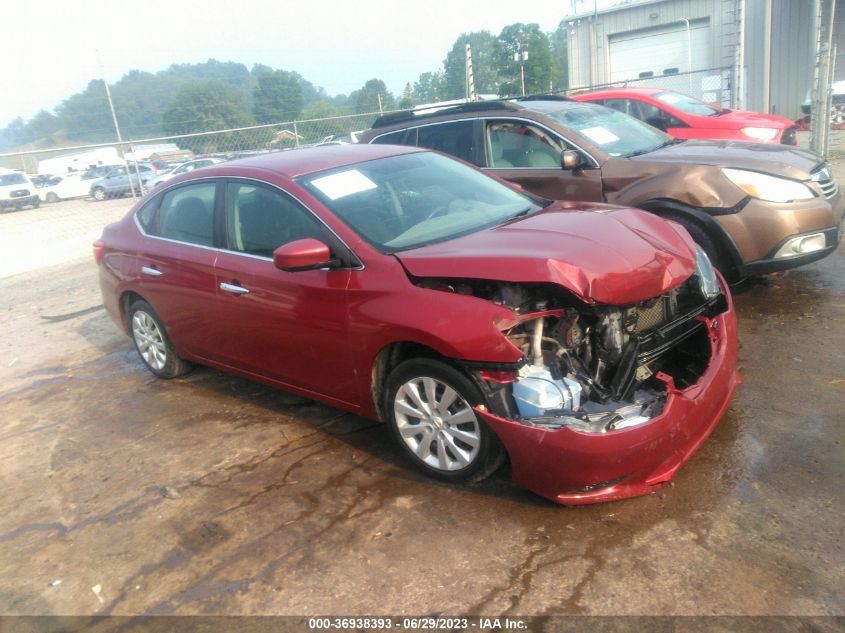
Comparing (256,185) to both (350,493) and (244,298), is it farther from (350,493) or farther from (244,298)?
(350,493)

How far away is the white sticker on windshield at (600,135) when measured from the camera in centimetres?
643

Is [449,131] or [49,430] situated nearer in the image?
[49,430]

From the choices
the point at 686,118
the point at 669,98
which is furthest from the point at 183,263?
the point at 669,98

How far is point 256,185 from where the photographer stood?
451 centimetres

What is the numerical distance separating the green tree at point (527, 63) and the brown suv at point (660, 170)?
35624mm

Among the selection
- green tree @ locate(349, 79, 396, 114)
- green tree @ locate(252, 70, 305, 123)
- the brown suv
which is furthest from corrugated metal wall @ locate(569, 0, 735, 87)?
the brown suv

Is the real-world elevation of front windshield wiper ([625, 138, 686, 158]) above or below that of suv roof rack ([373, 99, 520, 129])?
below

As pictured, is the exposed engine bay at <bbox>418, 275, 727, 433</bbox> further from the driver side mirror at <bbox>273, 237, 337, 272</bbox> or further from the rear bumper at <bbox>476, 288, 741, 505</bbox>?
the driver side mirror at <bbox>273, 237, 337, 272</bbox>

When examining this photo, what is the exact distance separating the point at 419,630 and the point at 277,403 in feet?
8.46

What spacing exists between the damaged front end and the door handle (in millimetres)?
1416

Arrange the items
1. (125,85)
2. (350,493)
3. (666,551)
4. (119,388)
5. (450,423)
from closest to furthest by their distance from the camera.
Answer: (666,551) < (450,423) < (350,493) < (119,388) < (125,85)

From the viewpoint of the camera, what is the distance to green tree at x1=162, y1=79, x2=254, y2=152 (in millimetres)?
44719

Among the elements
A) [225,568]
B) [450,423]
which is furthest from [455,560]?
[225,568]

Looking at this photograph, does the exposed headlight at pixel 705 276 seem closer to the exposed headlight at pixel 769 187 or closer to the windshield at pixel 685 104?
the exposed headlight at pixel 769 187
